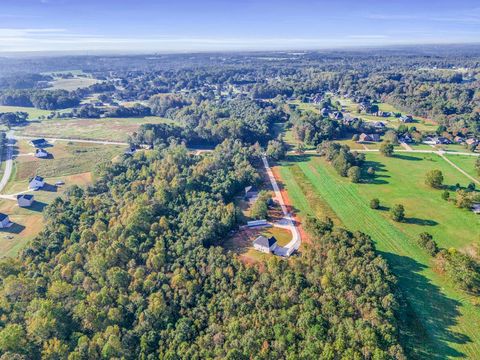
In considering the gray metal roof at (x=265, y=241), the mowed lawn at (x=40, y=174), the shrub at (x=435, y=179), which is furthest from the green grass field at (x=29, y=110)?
the shrub at (x=435, y=179)

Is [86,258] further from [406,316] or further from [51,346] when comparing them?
[406,316]

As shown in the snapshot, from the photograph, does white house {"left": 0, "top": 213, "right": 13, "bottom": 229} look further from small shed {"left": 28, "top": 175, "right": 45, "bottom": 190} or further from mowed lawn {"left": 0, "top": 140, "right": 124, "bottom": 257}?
small shed {"left": 28, "top": 175, "right": 45, "bottom": 190}

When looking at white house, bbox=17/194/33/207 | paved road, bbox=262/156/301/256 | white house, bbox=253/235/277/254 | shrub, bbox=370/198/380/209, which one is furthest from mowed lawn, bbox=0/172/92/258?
shrub, bbox=370/198/380/209

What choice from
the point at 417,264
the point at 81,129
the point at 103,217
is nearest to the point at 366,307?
the point at 417,264

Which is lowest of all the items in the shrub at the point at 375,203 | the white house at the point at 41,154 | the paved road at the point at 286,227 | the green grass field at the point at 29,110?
the green grass field at the point at 29,110

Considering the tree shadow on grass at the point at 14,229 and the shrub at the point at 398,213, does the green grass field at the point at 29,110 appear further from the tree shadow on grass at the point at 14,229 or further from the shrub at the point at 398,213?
the shrub at the point at 398,213
